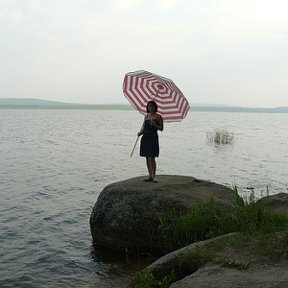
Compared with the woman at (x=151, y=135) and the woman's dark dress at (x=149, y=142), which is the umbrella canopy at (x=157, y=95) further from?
the woman's dark dress at (x=149, y=142)

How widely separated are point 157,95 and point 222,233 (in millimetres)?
4234

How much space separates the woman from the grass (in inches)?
84.7

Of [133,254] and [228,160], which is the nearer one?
[133,254]

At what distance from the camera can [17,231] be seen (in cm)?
1064

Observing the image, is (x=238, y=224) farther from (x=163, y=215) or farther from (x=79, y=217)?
(x=79, y=217)

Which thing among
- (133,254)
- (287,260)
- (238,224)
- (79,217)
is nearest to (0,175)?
(79,217)

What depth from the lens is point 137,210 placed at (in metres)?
8.95

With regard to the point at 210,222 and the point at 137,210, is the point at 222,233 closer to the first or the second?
the point at 210,222

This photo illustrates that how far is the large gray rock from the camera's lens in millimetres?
8828

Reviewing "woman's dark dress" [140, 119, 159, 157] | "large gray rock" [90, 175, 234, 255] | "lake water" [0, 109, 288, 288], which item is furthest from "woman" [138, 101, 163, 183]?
"lake water" [0, 109, 288, 288]

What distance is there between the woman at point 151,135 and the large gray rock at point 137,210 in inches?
34.3

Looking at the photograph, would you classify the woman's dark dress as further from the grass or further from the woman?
the grass

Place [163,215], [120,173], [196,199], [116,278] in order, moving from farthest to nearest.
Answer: [120,173], [196,199], [163,215], [116,278]

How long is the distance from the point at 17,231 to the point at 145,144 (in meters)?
4.13
